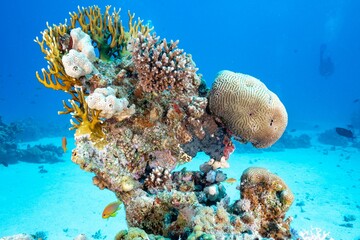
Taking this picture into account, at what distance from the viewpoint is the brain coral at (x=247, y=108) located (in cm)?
480

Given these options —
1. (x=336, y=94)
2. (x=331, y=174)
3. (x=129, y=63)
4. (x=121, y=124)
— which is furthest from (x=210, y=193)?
(x=336, y=94)

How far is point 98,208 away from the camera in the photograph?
12297mm

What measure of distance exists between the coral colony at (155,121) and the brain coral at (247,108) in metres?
0.02

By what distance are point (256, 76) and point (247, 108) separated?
114 m

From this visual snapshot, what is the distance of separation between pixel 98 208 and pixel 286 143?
21.0 meters

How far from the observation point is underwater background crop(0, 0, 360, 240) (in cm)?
1238

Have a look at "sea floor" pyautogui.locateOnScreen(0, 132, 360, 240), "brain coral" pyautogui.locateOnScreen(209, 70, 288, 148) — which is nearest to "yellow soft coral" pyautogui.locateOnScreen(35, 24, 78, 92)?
"brain coral" pyautogui.locateOnScreen(209, 70, 288, 148)

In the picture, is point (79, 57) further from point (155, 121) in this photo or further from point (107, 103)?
point (155, 121)

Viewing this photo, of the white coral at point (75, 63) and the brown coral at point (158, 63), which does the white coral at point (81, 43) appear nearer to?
the white coral at point (75, 63)

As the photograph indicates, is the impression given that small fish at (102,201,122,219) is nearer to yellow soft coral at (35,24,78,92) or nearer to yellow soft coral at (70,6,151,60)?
yellow soft coral at (35,24,78,92)

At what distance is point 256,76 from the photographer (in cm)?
11256

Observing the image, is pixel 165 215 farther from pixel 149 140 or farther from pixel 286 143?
pixel 286 143

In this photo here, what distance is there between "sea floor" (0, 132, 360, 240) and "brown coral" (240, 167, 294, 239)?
478 centimetres

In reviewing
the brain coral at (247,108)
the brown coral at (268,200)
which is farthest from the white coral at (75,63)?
the brown coral at (268,200)
